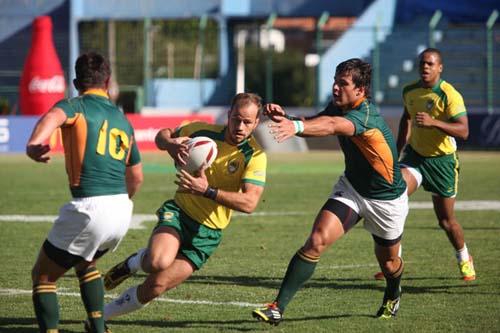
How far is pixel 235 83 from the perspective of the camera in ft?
144

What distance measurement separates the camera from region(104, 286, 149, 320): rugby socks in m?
7.78

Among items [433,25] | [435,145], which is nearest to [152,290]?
[435,145]

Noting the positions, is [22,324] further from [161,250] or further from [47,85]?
[47,85]

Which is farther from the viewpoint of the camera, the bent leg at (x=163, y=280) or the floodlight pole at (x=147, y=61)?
the floodlight pole at (x=147, y=61)

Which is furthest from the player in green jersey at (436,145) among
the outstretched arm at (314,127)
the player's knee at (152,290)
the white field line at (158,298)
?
the player's knee at (152,290)

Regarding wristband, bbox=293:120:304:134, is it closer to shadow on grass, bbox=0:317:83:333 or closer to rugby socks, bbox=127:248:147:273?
rugby socks, bbox=127:248:147:273

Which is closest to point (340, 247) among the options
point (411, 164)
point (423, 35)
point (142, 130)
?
point (411, 164)

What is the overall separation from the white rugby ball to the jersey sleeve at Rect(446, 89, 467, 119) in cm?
400

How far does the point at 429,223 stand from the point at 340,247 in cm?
291

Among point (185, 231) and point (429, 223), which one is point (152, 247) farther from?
point (429, 223)

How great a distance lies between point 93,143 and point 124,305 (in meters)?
1.43

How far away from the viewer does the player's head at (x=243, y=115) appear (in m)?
7.81

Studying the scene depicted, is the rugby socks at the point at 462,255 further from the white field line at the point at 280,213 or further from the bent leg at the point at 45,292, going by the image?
the white field line at the point at 280,213

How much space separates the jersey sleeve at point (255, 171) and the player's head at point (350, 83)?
0.79 m
